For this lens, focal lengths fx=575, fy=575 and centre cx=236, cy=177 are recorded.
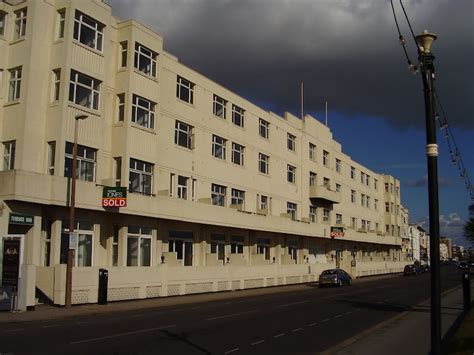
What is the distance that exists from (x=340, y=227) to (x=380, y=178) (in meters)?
33.0

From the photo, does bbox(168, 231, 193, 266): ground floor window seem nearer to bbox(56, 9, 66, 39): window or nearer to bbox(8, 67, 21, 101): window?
bbox(8, 67, 21, 101): window

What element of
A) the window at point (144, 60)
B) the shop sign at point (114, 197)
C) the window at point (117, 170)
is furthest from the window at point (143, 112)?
the shop sign at point (114, 197)

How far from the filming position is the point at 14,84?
28.1 meters

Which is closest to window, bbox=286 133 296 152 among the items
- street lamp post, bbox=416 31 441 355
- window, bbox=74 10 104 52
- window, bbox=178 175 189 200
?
window, bbox=178 175 189 200

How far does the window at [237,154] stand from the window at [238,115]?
5.65 ft

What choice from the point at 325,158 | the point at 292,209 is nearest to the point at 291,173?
the point at 292,209

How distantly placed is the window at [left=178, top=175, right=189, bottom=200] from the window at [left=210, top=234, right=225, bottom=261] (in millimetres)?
4307

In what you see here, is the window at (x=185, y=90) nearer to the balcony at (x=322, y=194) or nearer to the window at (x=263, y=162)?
the window at (x=263, y=162)

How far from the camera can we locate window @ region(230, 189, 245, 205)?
42.1 m

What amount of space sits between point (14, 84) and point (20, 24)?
3050 millimetres

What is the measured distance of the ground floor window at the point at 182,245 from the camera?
34.8m

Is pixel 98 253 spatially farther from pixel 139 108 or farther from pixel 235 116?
pixel 235 116

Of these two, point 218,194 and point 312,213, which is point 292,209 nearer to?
point 312,213

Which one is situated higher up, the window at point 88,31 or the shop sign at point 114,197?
the window at point 88,31
